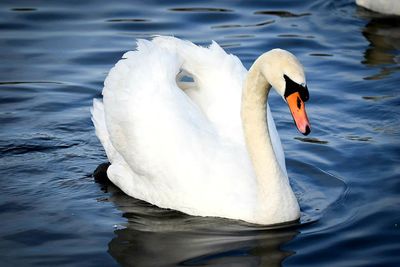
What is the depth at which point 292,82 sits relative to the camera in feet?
23.9

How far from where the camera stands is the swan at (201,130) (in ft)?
25.9

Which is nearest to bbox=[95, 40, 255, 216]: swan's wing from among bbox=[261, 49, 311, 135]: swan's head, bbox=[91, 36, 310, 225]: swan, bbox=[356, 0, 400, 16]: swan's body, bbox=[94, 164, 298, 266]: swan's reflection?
bbox=[91, 36, 310, 225]: swan

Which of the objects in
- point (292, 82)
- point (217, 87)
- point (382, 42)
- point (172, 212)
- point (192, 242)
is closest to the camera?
→ point (292, 82)

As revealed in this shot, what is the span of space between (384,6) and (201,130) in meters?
6.75

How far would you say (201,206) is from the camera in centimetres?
805

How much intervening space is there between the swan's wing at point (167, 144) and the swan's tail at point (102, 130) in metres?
0.32

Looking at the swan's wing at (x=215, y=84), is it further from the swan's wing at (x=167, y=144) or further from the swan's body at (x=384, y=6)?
the swan's body at (x=384, y=6)

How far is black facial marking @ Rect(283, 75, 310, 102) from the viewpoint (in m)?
7.23

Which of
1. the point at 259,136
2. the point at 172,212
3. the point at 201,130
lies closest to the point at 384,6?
the point at 201,130

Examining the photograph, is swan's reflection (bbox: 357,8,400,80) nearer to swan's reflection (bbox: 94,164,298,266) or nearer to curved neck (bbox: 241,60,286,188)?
curved neck (bbox: 241,60,286,188)

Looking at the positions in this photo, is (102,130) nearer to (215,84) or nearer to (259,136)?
(215,84)

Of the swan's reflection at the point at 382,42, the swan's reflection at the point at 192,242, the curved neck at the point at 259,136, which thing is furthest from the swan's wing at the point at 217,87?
the swan's reflection at the point at 382,42

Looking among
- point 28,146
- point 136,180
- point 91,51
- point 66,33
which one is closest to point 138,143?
point 136,180

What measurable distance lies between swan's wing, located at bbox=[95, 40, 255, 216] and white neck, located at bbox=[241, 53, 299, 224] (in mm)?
152
